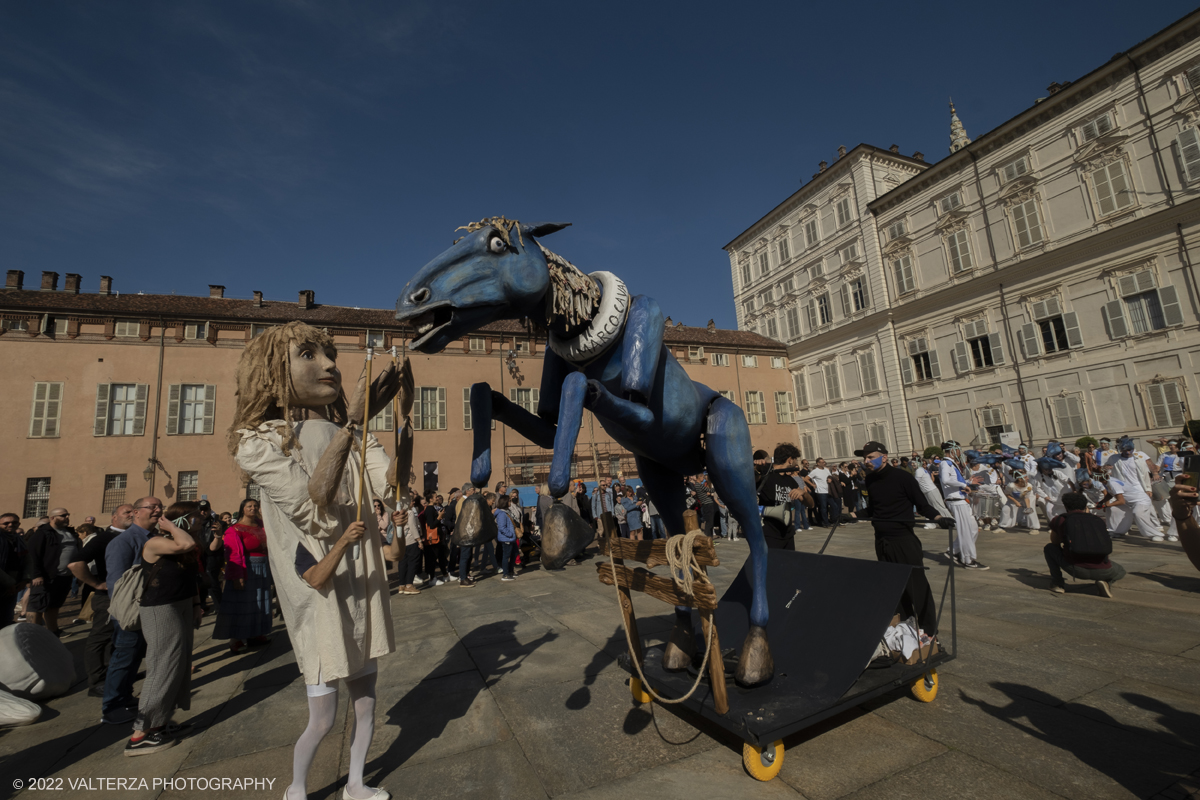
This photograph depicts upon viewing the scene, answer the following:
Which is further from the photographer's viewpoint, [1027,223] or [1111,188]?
[1027,223]

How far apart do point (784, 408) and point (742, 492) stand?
30310 millimetres

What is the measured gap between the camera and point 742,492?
9.65ft

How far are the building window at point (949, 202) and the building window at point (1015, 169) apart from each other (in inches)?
72.1

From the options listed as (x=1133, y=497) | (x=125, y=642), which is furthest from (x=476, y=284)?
(x=1133, y=497)

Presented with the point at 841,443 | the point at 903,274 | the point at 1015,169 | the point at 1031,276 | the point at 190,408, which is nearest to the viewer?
the point at 190,408

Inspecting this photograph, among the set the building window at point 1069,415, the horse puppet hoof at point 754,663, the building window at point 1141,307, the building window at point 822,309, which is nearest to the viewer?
the horse puppet hoof at point 754,663

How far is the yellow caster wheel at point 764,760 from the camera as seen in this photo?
2.38 meters

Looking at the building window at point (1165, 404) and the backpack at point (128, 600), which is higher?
the building window at point (1165, 404)

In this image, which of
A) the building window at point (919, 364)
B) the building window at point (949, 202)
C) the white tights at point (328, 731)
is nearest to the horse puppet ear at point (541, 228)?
the white tights at point (328, 731)

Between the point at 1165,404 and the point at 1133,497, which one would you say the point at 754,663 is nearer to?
the point at 1133,497

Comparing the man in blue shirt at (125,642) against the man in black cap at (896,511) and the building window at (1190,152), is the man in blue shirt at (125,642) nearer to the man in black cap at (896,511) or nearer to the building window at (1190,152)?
the man in black cap at (896,511)

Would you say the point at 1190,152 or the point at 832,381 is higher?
the point at 1190,152

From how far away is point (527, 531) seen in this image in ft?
37.8

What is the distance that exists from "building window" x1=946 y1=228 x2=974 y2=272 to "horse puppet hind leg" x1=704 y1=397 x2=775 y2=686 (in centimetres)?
2563
